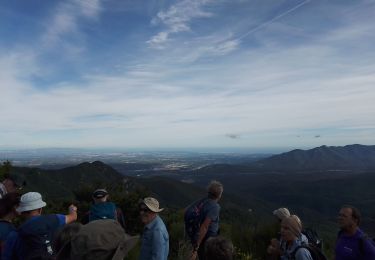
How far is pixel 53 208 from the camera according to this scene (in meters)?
13.1

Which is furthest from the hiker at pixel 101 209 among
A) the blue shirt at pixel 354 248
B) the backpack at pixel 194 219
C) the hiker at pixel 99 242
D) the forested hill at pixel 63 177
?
the forested hill at pixel 63 177

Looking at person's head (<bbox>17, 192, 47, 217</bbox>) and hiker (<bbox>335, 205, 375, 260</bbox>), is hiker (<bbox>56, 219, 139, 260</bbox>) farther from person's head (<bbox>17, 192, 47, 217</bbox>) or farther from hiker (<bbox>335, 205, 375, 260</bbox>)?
hiker (<bbox>335, 205, 375, 260</bbox>)

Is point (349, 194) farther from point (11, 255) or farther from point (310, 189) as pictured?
point (11, 255)

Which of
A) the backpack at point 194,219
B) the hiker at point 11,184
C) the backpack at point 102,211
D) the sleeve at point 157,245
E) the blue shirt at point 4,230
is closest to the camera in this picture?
the blue shirt at point 4,230

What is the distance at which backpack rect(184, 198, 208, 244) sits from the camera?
6340mm

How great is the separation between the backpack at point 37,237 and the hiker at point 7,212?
1.04ft

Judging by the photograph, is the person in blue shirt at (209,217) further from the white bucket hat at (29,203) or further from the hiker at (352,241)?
the white bucket hat at (29,203)

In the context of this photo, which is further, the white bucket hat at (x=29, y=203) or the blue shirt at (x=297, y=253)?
the white bucket hat at (x=29, y=203)

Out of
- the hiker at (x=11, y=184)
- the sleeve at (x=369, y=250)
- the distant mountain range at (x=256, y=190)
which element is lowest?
the distant mountain range at (x=256, y=190)

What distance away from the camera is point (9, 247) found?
13.5 ft

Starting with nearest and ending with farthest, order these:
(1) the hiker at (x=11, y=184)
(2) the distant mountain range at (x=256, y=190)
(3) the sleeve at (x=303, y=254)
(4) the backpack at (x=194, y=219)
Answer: (3) the sleeve at (x=303, y=254)
(1) the hiker at (x=11, y=184)
(4) the backpack at (x=194, y=219)
(2) the distant mountain range at (x=256, y=190)

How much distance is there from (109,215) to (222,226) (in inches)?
229

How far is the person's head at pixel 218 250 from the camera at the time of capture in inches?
118

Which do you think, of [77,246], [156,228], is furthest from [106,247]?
[156,228]
